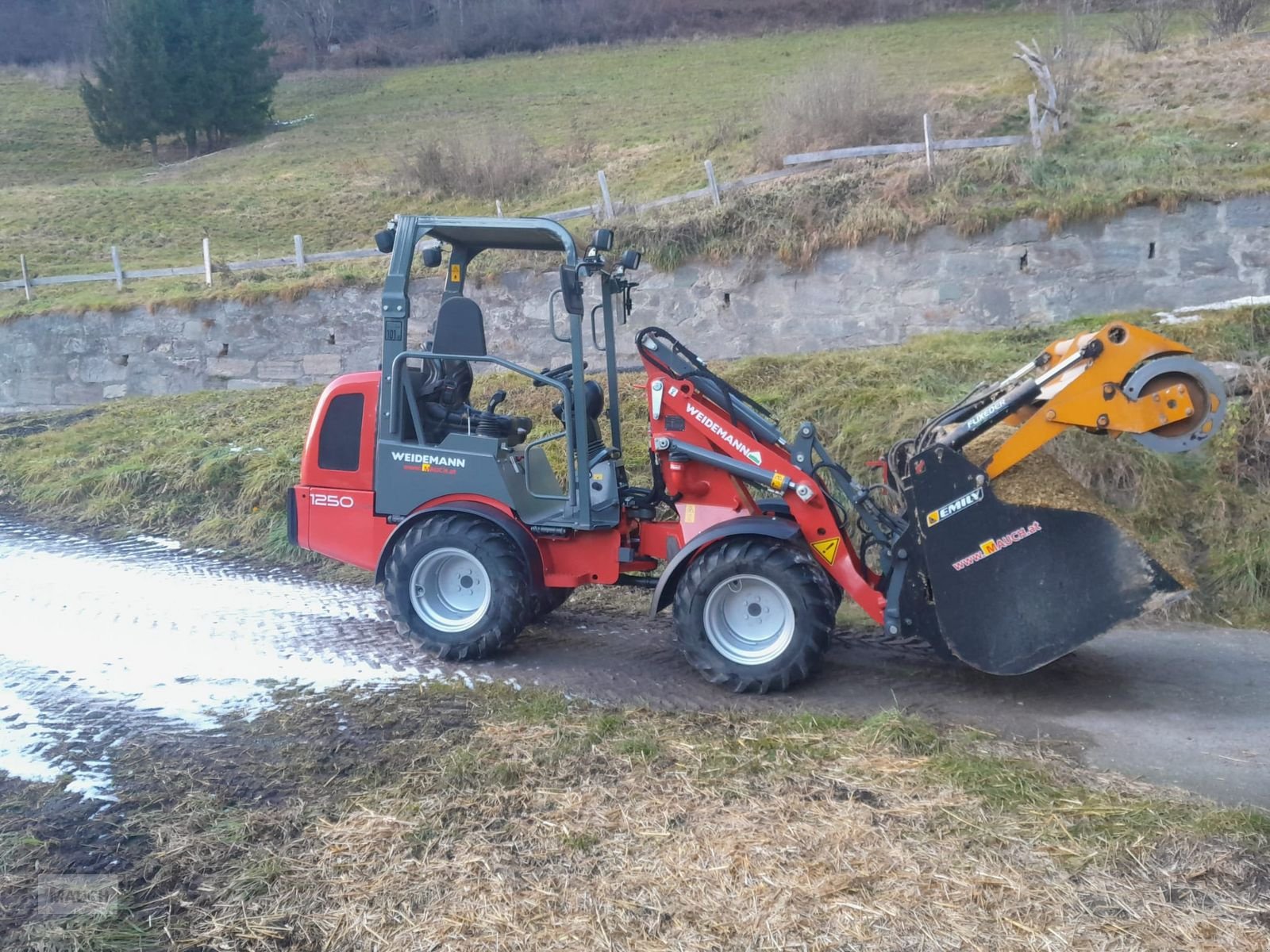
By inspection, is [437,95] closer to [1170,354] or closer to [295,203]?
[295,203]

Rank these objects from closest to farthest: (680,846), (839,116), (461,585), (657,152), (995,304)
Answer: (680,846) → (461,585) → (995,304) → (839,116) → (657,152)

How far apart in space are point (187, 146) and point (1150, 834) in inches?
1490

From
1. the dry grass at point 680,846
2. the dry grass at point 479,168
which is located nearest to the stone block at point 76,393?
the dry grass at point 479,168

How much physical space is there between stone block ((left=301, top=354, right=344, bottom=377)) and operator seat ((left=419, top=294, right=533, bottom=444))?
9.94 m

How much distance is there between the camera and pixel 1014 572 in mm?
5332

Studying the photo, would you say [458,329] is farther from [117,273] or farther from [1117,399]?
[117,273]

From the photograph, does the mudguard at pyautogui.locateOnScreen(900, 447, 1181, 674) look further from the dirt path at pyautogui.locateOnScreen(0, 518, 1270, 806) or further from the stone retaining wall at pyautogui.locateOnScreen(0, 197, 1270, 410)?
the stone retaining wall at pyautogui.locateOnScreen(0, 197, 1270, 410)

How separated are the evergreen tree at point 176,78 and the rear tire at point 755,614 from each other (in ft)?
113

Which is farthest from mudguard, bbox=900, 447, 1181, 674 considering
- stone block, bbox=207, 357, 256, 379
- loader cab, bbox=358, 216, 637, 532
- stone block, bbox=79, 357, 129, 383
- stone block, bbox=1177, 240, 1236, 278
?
stone block, bbox=79, 357, 129, 383

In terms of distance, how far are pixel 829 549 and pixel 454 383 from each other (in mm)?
2700

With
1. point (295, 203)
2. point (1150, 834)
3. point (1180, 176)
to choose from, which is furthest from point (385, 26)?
point (1150, 834)

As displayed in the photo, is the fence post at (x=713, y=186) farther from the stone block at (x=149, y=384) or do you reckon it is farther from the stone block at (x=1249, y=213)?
the stone block at (x=149, y=384)

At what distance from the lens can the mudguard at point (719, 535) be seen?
577 centimetres

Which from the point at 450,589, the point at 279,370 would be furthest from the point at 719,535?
the point at 279,370
